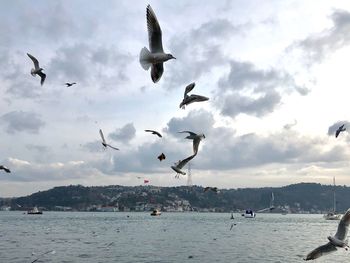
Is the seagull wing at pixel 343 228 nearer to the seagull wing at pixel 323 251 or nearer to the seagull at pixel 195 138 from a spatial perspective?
the seagull wing at pixel 323 251

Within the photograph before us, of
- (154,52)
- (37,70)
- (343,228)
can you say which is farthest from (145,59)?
(37,70)

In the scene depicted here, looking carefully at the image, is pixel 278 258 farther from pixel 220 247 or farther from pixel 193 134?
pixel 193 134

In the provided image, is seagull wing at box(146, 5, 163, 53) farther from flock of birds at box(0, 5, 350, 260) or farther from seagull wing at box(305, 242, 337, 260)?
seagull wing at box(305, 242, 337, 260)

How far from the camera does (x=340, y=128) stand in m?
23.4

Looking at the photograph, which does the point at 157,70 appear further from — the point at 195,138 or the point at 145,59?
the point at 195,138

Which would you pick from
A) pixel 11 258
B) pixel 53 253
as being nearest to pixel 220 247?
pixel 53 253

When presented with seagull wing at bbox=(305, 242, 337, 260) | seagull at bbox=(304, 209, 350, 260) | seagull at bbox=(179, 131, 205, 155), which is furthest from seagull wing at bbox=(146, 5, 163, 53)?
seagull wing at bbox=(305, 242, 337, 260)

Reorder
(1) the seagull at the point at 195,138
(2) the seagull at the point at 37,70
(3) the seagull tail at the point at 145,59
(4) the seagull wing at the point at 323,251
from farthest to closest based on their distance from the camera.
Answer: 1. (2) the seagull at the point at 37,70
2. (4) the seagull wing at the point at 323,251
3. (1) the seagull at the point at 195,138
4. (3) the seagull tail at the point at 145,59

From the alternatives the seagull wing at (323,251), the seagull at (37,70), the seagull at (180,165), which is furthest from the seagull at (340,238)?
Result: the seagull at (37,70)

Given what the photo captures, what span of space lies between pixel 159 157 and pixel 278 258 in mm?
40129

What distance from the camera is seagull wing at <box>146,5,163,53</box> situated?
485 inches

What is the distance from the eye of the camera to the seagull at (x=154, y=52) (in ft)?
39.7

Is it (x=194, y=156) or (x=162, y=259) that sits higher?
(x=194, y=156)

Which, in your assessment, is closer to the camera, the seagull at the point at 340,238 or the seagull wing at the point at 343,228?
the seagull at the point at 340,238
